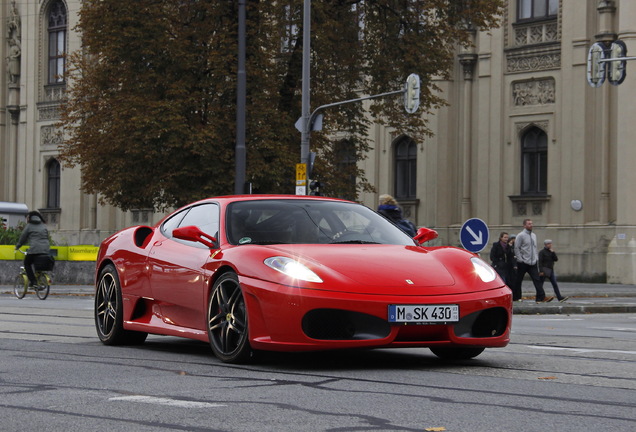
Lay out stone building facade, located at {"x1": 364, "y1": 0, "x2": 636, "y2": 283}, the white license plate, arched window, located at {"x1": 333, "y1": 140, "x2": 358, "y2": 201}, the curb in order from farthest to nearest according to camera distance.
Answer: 1. stone building facade, located at {"x1": 364, "y1": 0, "x2": 636, "y2": 283}
2. arched window, located at {"x1": 333, "y1": 140, "x2": 358, "y2": 201}
3. the curb
4. the white license plate

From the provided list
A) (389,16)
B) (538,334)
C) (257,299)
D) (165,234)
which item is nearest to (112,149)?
(389,16)

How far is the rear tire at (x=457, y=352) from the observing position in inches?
388

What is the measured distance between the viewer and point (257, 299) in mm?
9156

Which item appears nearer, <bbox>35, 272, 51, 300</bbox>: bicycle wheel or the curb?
→ the curb

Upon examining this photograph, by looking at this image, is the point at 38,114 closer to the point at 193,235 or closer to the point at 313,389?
the point at 193,235

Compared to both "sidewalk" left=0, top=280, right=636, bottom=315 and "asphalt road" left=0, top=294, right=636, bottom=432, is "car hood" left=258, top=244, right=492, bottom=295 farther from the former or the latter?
"sidewalk" left=0, top=280, right=636, bottom=315

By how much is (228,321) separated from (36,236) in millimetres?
18374

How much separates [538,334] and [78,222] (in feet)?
138

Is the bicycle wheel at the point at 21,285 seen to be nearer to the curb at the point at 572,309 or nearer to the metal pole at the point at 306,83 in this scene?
the metal pole at the point at 306,83

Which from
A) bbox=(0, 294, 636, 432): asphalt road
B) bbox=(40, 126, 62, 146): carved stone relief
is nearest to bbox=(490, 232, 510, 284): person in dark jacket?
bbox=(0, 294, 636, 432): asphalt road

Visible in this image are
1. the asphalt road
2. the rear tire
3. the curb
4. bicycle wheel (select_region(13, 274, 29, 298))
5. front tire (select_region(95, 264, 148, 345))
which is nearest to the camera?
the asphalt road

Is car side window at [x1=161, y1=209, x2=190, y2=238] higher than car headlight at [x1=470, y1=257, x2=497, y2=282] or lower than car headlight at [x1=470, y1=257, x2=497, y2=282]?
higher

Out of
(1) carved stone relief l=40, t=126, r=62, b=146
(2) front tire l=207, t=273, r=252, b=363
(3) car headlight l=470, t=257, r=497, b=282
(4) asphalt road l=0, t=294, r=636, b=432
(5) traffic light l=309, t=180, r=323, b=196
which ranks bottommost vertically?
→ (4) asphalt road l=0, t=294, r=636, b=432

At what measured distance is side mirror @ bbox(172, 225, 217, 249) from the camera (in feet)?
32.9
